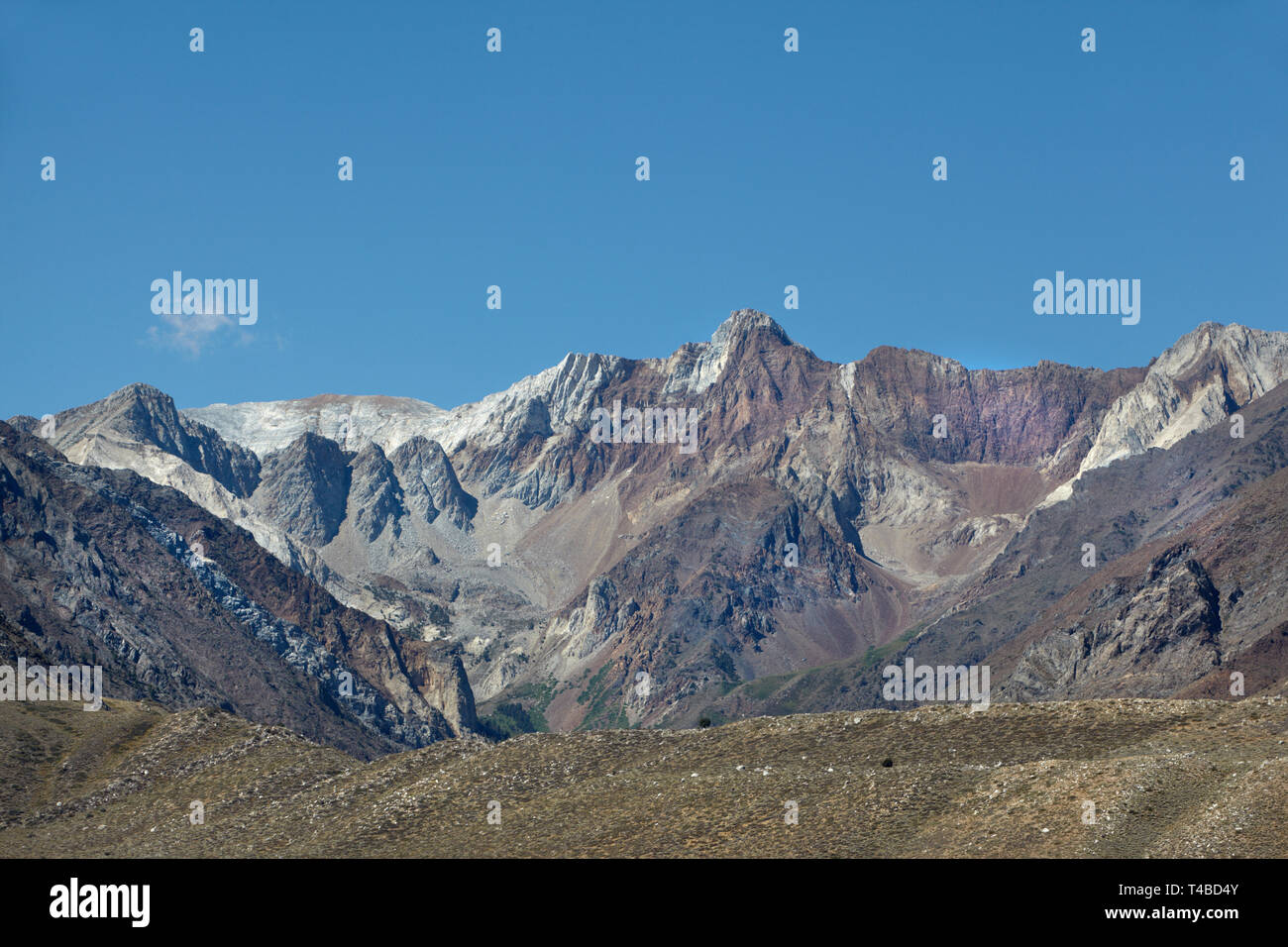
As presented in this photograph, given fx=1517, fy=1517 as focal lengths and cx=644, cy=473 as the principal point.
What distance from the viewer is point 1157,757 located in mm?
67938

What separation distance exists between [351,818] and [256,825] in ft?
20.1

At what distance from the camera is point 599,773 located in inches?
3297
